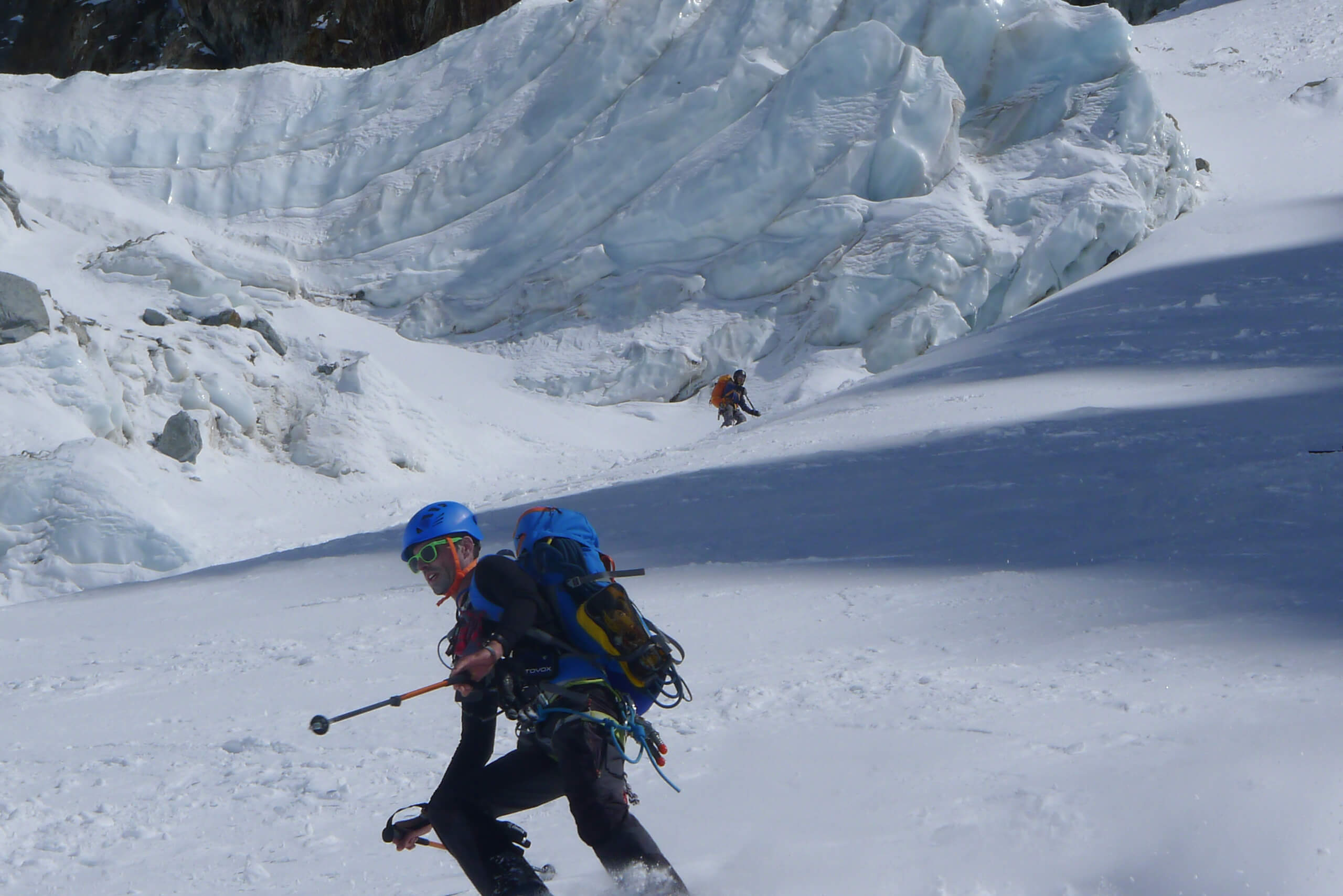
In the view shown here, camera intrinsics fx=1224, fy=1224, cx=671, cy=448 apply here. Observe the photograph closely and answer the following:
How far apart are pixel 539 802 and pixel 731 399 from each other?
1074 cm

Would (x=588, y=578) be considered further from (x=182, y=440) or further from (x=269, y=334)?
(x=269, y=334)

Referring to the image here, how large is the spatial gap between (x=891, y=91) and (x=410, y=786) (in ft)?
48.7

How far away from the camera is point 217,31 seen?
29.8 metres

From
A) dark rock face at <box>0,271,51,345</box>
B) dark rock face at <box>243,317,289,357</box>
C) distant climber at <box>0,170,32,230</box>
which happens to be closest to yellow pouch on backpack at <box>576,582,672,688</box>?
dark rock face at <box>0,271,51,345</box>

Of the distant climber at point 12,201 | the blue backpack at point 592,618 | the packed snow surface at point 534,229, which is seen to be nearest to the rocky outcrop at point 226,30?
the packed snow surface at point 534,229

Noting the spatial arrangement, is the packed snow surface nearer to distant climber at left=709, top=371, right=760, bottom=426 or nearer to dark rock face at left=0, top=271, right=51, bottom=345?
dark rock face at left=0, top=271, right=51, bottom=345

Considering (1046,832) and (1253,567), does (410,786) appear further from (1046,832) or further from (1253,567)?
(1253,567)

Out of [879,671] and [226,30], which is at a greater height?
[226,30]

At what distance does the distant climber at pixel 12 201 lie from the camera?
15.4m

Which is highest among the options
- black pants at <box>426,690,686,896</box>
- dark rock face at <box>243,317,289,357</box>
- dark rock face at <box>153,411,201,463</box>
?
black pants at <box>426,690,686,896</box>

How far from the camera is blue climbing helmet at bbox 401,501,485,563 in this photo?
8.70 ft

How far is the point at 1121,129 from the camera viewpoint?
1574cm

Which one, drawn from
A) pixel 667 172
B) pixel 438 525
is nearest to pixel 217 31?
pixel 667 172

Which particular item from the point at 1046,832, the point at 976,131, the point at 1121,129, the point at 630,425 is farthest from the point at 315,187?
the point at 1046,832
